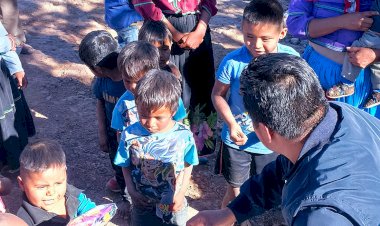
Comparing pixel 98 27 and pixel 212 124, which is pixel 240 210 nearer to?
pixel 212 124

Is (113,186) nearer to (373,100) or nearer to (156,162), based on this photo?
(156,162)

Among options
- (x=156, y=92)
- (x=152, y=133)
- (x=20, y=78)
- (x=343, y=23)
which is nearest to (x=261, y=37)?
(x=343, y=23)

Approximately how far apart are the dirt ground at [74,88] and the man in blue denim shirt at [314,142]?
1879 millimetres

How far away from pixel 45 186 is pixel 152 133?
0.61 m

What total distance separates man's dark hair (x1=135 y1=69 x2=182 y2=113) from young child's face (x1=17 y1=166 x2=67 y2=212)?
1.74 feet

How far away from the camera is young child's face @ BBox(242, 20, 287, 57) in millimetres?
2838

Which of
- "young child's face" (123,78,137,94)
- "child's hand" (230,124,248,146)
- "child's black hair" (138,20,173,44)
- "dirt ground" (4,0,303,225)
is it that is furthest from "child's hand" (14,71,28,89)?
"child's hand" (230,124,248,146)

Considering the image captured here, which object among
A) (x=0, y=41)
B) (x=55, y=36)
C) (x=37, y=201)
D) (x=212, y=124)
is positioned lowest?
(x=55, y=36)

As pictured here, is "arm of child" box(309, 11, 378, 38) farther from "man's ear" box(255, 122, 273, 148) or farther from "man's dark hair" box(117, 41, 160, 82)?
"man's ear" box(255, 122, 273, 148)

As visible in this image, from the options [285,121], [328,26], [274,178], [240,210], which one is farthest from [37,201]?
[328,26]

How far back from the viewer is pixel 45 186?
244 centimetres

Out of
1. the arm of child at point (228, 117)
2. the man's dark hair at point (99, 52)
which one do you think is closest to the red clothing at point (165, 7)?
the man's dark hair at point (99, 52)

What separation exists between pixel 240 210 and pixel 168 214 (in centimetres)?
67

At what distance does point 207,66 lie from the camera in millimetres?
3883
